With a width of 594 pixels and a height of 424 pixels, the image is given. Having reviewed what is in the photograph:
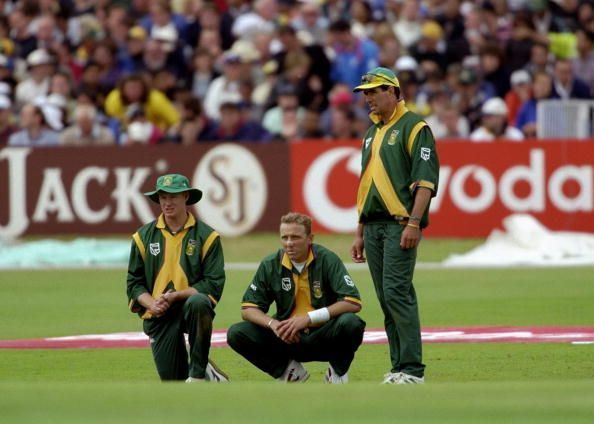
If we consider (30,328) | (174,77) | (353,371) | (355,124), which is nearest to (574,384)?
(353,371)

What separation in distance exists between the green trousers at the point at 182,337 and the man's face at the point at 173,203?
25.9 inches

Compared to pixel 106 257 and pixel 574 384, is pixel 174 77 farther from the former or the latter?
pixel 574 384

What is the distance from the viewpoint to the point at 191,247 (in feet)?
38.1

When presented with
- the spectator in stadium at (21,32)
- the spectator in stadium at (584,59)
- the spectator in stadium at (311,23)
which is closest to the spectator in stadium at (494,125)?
the spectator in stadium at (584,59)

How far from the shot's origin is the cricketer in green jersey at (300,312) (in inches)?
447

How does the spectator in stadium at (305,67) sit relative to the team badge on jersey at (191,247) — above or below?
above

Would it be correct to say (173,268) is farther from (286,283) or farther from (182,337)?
(286,283)

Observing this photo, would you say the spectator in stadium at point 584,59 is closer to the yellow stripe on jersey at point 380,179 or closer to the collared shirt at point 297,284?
the yellow stripe on jersey at point 380,179

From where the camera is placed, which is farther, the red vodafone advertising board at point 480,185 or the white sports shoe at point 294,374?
the red vodafone advertising board at point 480,185

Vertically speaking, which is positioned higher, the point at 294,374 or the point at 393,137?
the point at 393,137

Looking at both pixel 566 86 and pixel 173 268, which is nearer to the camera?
pixel 173 268

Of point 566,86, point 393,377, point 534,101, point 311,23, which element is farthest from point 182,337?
point 311,23

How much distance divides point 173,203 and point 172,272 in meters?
0.49

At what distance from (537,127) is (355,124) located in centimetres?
265
